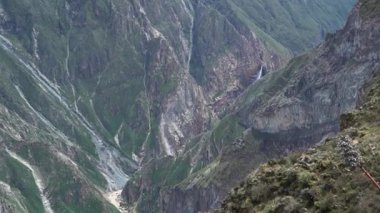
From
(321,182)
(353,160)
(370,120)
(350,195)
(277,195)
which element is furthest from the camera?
(370,120)

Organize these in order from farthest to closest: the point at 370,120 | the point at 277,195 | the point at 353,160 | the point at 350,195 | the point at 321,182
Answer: the point at 370,120
the point at 277,195
the point at 321,182
the point at 350,195
the point at 353,160

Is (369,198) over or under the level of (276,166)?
under

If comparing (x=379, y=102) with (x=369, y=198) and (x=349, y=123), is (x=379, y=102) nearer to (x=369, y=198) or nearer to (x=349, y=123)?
(x=349, y=123)

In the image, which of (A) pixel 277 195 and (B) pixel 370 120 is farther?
(B) pixel 370 120

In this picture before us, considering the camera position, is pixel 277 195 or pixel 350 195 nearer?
pixel 350 195

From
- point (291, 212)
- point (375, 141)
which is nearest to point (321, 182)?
point (291, 212)

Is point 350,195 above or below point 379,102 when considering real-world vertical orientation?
below

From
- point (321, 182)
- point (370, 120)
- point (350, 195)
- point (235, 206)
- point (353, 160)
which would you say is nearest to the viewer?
point (353, 160)

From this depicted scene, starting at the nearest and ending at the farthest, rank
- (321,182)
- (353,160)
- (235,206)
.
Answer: (353,160), (321,182), (235,206)

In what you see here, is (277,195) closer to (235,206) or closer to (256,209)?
(256,209)
